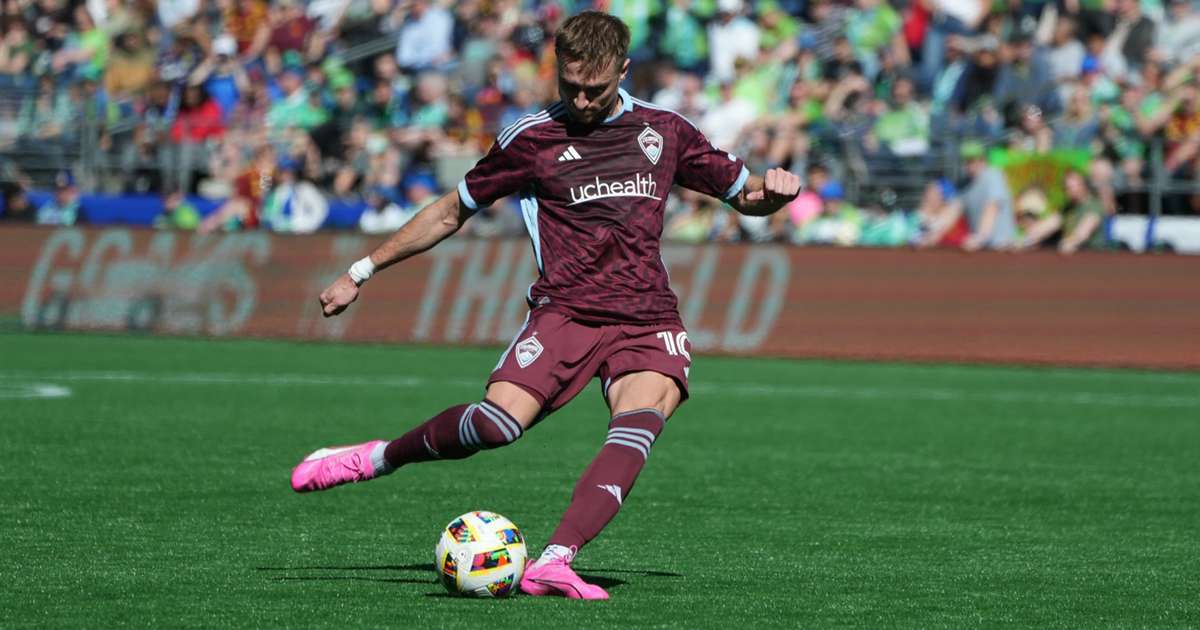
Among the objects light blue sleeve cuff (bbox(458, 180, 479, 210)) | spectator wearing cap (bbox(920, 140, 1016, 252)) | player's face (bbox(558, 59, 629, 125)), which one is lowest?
spectator wearing cap (bbox(920, 140, 1016, 252))

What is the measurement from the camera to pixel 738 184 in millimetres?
6762

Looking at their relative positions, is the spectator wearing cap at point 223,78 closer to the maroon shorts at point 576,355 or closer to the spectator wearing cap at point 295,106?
the spectator wearing cap at point 295,106

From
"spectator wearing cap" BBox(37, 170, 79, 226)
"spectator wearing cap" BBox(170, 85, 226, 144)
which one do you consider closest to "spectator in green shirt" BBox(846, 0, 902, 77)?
"spectator wearing cap" BBox(170, 85, 226, 144)

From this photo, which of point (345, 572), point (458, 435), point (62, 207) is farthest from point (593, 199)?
point (62, 207)

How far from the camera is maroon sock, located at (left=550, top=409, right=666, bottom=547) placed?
6172 millimetres

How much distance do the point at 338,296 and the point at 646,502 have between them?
2.98 meters

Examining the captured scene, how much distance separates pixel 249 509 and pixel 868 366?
10376mm

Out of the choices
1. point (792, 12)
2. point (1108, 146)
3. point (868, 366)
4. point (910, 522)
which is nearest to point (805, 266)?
point (868, 366)

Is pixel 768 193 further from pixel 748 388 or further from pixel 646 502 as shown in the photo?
pixel 748 388

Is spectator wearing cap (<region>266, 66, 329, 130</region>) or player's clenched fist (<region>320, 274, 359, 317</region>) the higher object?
player's clenched fist (<region>320, 274, 359, 317</region>)

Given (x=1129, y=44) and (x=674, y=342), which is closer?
(x=674, y=342)

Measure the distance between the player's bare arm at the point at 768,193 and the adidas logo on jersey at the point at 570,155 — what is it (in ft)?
2.07

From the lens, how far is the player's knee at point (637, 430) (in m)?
6.35

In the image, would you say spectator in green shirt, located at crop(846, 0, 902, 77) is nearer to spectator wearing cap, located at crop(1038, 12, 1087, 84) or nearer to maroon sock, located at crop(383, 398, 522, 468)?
spectator wearing cap, located at crop(1038, 12, 1087, 84)
